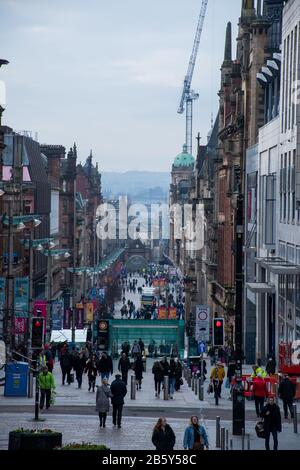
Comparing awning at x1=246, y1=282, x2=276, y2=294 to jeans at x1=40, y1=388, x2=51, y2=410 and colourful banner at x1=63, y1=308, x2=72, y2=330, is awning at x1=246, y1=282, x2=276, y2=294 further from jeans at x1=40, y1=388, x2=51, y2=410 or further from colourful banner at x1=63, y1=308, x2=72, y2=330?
colourful banner at x1=63, y1=308, x2=72, y2=330

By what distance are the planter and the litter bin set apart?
1846 cm

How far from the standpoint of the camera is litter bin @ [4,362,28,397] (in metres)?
45.3

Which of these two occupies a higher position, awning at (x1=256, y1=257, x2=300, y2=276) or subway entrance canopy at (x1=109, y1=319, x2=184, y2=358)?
awning at (x1=256, y1=257, x2=300, y2=276)

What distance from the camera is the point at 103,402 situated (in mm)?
36250

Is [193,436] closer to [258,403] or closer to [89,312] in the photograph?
[258,403]

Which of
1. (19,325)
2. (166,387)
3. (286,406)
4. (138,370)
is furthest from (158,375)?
(19,325)

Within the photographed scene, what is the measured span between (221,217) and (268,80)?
34976mm

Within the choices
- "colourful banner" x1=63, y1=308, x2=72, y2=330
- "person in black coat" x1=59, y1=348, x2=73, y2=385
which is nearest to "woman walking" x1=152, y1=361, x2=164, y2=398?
"person in black coat" x1=59, y1=348, x2=73, y2=385

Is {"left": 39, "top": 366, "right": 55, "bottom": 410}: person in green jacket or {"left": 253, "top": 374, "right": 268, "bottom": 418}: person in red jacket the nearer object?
{"left": 253, "top": 374, "right": 268, "bottom": 418}: person in red jacket

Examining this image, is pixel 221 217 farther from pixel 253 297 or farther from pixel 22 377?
pixel 22 377

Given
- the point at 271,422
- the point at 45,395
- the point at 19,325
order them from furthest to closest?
the point at 19,325 < the point at 45,395 < the point at 271,422

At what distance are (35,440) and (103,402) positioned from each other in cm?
977

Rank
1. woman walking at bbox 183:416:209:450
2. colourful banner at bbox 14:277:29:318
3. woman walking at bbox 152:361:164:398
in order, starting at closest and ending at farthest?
woman walking at bbox 183:416:209:450, woman walking at bbox 152:361:164:398, colourful banner at bbox 14:277:29:318
